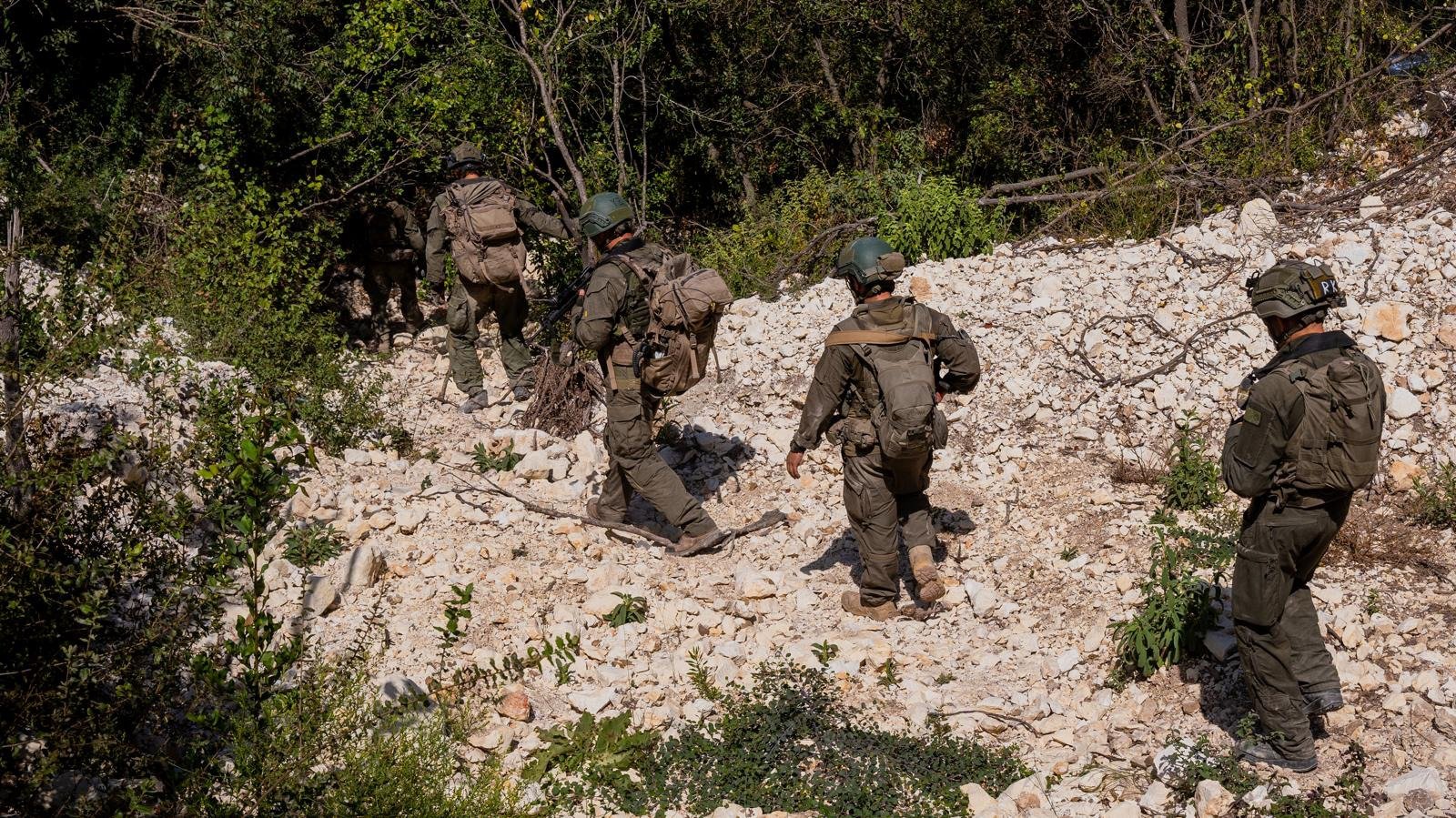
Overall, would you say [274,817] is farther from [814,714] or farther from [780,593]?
[780,593]

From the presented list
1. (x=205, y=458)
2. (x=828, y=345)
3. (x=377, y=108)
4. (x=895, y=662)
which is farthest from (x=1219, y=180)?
(x=205, y=458)

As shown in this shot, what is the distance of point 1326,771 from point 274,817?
3.86 metres

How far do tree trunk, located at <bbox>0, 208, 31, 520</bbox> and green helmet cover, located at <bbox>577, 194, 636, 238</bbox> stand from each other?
2714mm

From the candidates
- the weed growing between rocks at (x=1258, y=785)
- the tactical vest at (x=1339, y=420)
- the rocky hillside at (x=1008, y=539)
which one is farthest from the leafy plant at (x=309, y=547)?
the tactical vest at (x=1339, y=420)

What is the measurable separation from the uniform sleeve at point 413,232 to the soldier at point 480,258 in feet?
3.20

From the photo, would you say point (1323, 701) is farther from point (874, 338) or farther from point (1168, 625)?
point (874, 338)

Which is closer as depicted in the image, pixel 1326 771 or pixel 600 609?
pixel 1326 771

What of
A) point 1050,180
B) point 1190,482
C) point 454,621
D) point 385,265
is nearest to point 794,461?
point 454,621

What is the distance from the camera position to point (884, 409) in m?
5.81

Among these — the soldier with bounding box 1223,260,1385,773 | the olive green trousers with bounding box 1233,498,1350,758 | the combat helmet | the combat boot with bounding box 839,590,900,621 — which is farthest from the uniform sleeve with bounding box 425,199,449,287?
the olive green trousers with bounding box 1233,498,1350,758

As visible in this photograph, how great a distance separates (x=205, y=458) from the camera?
197 inches

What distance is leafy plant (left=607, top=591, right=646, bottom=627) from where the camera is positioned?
608 centimetres

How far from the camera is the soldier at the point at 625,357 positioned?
6.49 metres

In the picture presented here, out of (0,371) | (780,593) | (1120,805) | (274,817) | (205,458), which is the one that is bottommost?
(780,593)
